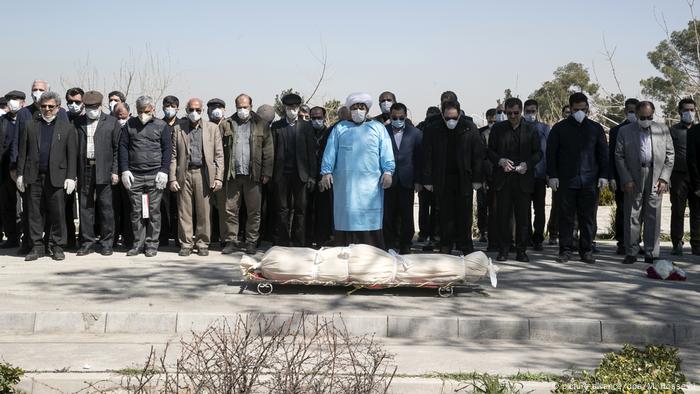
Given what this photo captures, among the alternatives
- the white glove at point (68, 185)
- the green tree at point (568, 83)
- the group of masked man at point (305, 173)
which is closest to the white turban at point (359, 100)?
the group of masked man at point (305, 173)

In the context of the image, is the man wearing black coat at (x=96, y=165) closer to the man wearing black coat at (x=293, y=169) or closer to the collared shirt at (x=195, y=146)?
the collared shirt at (x=195, y=146)

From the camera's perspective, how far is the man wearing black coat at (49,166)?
11984 mm

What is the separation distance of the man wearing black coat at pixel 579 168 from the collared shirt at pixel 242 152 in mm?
4238

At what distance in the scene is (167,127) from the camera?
12453mm

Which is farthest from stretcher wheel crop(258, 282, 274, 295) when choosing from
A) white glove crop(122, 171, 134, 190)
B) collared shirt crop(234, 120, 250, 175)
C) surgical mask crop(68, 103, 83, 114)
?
surgical mask crop(68, 103, 83, 114)

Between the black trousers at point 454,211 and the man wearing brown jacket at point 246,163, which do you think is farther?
the man wearing brown jacket at point 246,163

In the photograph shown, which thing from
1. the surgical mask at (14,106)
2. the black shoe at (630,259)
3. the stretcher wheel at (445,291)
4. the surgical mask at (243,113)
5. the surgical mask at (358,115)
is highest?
the surgical mask at (14,106)

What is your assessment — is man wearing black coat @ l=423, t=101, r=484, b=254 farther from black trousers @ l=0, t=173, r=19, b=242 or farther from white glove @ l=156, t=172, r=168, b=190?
black trousers @ l=0, t=173, r=19, b=242

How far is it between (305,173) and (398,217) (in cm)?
153

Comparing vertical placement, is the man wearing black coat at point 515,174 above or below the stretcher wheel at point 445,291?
above

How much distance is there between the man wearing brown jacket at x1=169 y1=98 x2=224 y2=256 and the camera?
12.5m

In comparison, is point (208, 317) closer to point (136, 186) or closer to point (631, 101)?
point (136, 186)

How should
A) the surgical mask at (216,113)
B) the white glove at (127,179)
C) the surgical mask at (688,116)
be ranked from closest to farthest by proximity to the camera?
1. the white glove at (127,179)
2. the surgical mask at (216,113)
3. the surgical mask at (688,116)

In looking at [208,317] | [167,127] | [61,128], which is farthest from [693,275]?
[61,128]
